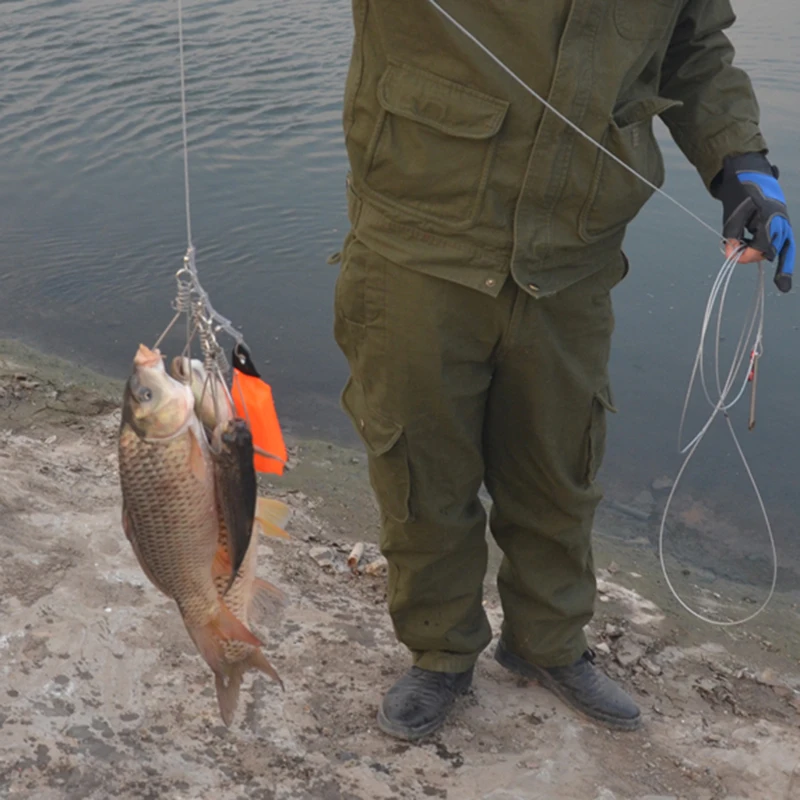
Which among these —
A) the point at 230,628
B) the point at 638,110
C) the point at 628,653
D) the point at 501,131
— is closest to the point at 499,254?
the point at 501,131

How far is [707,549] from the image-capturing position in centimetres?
434

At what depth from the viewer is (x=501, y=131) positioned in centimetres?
224

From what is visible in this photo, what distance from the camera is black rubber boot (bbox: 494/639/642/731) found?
3000 millimetres

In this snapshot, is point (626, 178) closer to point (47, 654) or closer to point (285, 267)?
point (47, 654)

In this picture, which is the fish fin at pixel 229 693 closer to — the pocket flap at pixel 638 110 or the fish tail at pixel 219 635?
the fish tail at pixel 219 635

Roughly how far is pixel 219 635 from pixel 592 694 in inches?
50.8

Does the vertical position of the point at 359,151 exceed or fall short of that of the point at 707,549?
it exceeds it

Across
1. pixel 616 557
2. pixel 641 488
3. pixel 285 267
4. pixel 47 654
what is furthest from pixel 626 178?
pixel 285 267

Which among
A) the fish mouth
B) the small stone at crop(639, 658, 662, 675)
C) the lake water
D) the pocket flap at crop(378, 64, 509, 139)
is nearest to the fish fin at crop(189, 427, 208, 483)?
the fish mouth

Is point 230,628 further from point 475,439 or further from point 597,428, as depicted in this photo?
point 597,428

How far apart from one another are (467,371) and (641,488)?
236 cm

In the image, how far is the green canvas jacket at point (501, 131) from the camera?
220 cm

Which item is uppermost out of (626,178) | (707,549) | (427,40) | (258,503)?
(427,40)

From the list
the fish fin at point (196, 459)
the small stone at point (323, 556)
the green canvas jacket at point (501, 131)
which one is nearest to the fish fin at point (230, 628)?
the fish fin at point (196, 459)
